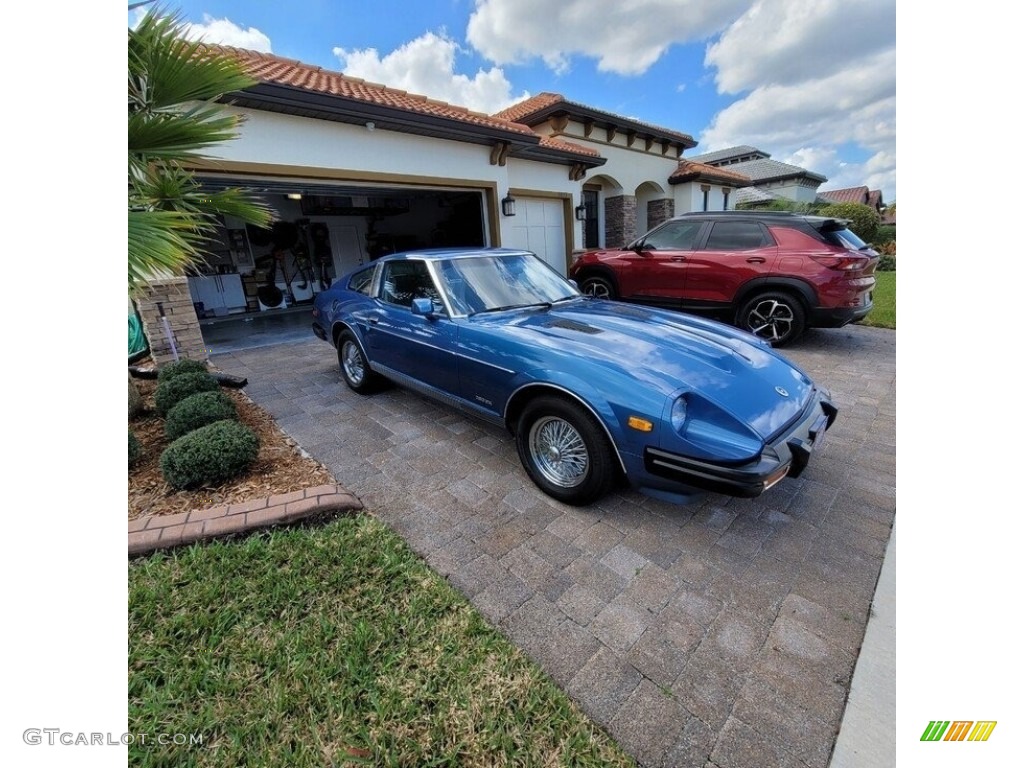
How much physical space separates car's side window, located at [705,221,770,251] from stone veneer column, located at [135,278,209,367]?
7.12 m

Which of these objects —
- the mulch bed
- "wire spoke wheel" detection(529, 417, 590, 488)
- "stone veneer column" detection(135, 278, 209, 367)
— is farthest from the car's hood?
"stone veneer column" detection(135, 278, 209, 367)

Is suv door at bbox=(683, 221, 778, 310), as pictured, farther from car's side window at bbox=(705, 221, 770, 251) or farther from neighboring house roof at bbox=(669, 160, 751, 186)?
neighboring house roof at bbox=(669, 160, 751, 186)

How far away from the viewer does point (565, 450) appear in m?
2.53

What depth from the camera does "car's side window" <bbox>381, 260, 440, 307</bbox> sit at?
3432mm

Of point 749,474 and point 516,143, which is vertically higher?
point 516,143

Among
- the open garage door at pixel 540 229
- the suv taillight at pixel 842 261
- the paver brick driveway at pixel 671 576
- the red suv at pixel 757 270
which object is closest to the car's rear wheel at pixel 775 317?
the red suv at pixel 757 270

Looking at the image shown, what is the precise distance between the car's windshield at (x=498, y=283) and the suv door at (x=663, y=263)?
10.6 ft

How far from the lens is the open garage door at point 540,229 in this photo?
947 cm

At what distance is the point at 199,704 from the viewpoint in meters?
1.49

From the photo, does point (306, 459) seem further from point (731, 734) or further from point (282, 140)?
point (282, 140)

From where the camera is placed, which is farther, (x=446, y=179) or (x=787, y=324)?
(x=446, y=179)
